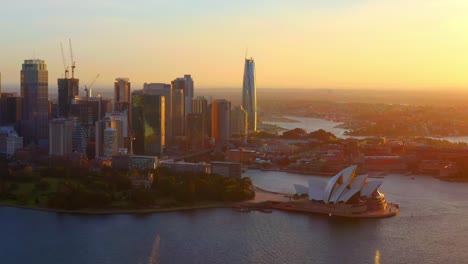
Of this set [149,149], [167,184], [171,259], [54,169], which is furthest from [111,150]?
[171,259]

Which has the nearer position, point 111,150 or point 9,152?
point 111,150

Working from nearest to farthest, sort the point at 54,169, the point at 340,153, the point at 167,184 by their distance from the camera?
the point at 167,184 → the point at 54,169 → the point at 340,153

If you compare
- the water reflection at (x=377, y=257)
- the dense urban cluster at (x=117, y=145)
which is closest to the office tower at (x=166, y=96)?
the dense urban cluster at (x=117, y=145)

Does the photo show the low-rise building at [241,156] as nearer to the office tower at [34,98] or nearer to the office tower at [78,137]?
the office tower at [78,137]

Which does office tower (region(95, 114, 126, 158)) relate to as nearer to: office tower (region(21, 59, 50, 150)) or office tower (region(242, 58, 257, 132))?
office tower (region(21, 59, 50, 150))

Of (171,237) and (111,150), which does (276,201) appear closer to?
(171,237)

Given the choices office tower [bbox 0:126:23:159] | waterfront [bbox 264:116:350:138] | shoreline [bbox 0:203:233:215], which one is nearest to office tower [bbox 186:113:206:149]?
office tower [bbox 0:126:23:159]
